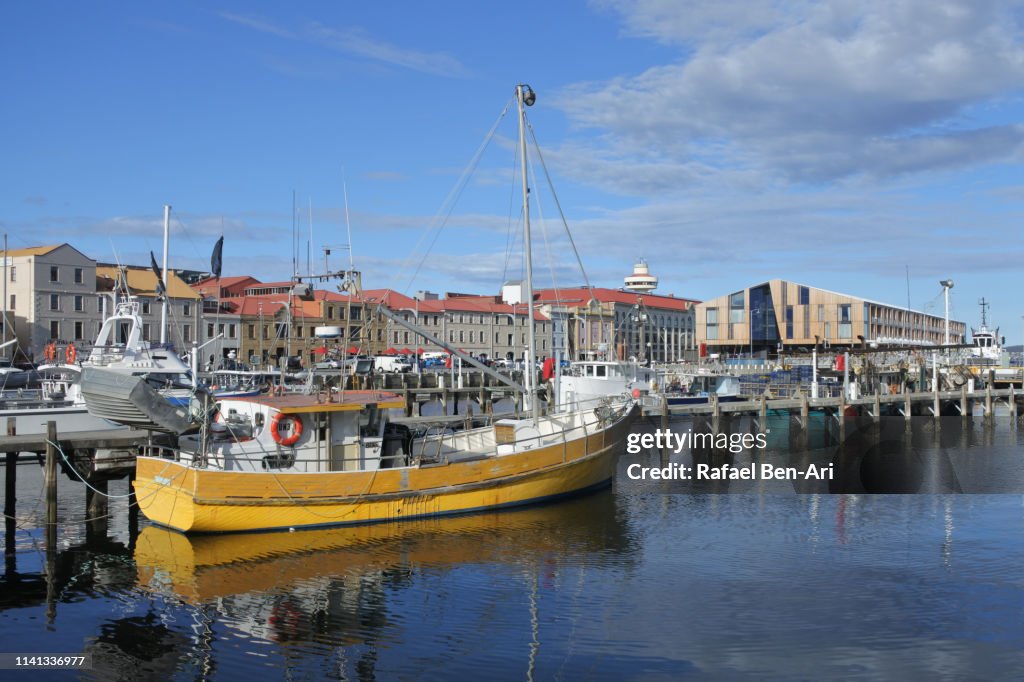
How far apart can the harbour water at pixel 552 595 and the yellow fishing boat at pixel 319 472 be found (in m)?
0.59

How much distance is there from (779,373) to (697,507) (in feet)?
164

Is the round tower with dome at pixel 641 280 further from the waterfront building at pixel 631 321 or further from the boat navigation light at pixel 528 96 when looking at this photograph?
the boat navigation light at pixel 528 96

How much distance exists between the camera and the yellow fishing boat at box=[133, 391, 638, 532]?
25266mm


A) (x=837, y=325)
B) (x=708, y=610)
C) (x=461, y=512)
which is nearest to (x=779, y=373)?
(x=837, y=325)

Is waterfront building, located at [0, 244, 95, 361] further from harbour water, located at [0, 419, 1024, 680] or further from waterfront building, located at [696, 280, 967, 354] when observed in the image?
waterfront building, located at [696, 280, 967, 354]

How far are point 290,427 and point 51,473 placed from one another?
6416 mm

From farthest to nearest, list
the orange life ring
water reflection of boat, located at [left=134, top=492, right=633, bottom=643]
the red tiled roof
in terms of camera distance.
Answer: the red tiled roof
the orange life ring
water reflection of boat, located at [left=134, top=492, right=633, bottom=643]

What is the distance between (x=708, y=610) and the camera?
765 inches

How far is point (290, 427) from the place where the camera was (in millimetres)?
26641

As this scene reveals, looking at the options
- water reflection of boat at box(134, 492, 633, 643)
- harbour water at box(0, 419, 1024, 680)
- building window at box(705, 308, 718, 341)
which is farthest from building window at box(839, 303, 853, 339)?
water reflection of boat at box(134, 492, 633, 643)

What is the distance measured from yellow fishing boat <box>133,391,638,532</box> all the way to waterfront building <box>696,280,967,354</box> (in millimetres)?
69989

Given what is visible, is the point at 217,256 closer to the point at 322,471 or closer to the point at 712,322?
the point at 322,471

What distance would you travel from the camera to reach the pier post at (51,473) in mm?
24859

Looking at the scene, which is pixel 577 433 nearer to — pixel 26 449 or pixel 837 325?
pixel 26 449
